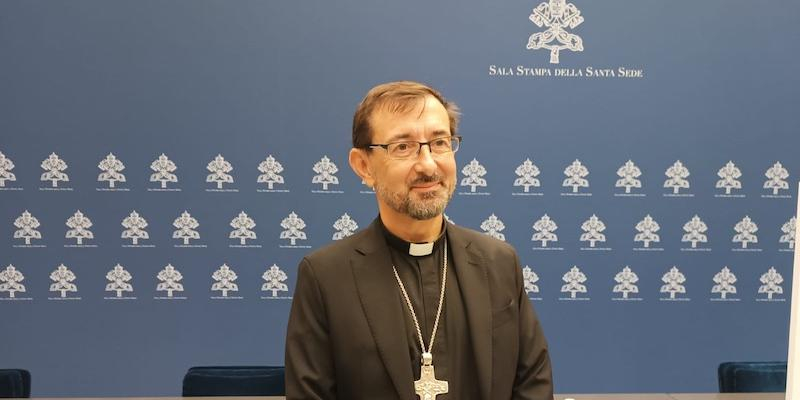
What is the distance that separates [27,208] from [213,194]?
1.14 metres

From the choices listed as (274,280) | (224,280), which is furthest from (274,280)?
(224,280)

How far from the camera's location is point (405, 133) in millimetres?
1901

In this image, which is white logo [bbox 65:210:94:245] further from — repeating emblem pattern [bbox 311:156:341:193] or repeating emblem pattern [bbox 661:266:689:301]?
repeating emblem pattern [bbox 661:266:689:301]

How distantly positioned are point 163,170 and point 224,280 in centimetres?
80

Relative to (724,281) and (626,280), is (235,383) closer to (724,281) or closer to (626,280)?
(626,280)

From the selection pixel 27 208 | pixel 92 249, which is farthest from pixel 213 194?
pixel 27 208

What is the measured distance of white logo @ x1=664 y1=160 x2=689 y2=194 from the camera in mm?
4414

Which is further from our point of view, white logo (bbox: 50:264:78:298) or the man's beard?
white logo (bbox: 50:264:78:298)

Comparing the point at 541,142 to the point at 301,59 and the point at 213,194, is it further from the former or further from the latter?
the point at 213,194

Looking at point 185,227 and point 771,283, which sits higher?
point 185,227

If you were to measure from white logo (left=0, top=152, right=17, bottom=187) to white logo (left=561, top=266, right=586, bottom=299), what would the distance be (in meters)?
3.56

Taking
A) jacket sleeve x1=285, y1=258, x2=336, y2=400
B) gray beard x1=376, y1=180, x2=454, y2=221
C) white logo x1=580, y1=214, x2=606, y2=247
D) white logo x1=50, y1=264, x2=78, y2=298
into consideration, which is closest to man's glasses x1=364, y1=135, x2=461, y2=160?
gray beard x1=376, y1=180, x2=454, y2=221

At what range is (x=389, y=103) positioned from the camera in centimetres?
197

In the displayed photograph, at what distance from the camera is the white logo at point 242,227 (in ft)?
14.1
